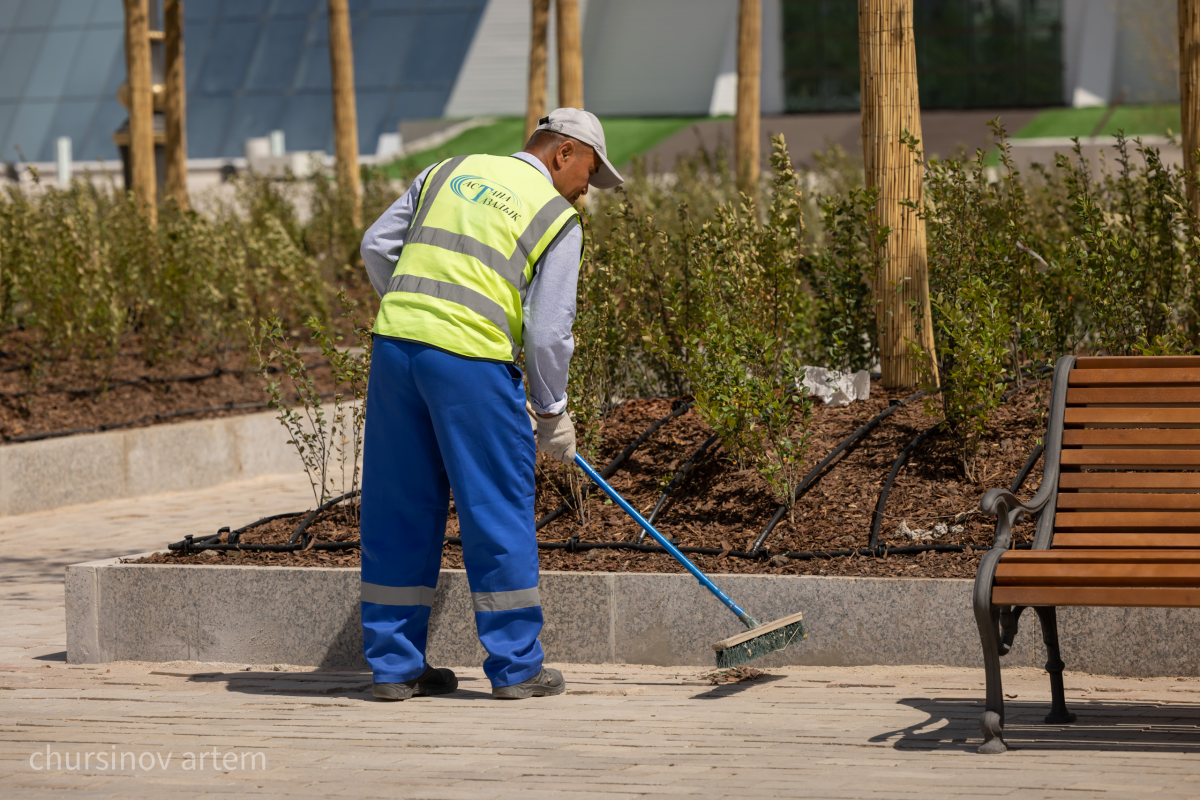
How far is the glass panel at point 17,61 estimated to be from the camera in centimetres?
3906

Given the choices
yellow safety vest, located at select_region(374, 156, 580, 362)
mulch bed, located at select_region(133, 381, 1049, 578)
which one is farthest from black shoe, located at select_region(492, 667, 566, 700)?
yellow safety vest, located at select_region(374, 156, 580, 362)

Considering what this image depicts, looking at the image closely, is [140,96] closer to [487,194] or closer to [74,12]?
[487,194]

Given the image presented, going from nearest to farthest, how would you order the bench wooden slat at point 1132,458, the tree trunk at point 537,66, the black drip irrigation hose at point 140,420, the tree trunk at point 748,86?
the bench wooden slat at point 1132,458
the black drip irrigation hose at point 140,420
the tree trunk at point 748,86
the tree trunk at point 537,66

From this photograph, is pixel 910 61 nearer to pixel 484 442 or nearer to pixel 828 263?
pixel 828 263

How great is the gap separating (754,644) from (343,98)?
12178 mm

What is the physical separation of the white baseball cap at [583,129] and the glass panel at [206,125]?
3410 centimetres

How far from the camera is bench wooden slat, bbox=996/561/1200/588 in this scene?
3.45 metres

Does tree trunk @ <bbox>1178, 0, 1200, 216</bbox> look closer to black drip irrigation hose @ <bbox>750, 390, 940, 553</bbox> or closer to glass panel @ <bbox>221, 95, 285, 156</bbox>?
black drip irrigation hose @ <bbox>750, 390, 940, 553</bbox>

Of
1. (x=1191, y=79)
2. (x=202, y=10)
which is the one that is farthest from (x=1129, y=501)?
(x=202, y=10)

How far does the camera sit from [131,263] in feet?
36.4

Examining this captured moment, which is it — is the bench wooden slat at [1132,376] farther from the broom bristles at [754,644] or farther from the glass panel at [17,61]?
the glass panel at [17,61]

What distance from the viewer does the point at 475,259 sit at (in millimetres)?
4438

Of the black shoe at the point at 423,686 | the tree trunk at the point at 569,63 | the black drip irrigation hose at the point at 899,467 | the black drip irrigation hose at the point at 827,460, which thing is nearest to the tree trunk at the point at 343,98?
the tree trunk at the point at 569,63

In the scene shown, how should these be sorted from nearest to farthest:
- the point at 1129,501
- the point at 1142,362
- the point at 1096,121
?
the point at 1129,501 → the point at 1142,362 → the point at 1096,121
